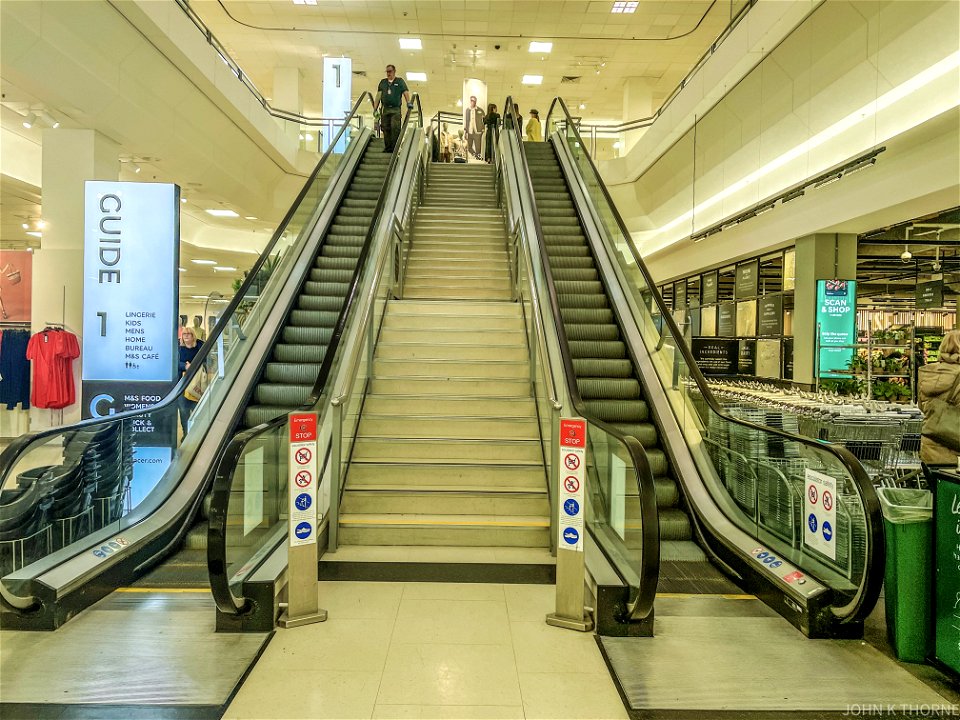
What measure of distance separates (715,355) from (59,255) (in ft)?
34.0

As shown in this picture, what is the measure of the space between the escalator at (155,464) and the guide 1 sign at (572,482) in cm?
201

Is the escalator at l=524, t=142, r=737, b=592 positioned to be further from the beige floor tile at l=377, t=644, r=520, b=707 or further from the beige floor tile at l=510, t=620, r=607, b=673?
the beige floor tile at l=377, t=644, r=520, b=707

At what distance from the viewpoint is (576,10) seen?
13.3 metres

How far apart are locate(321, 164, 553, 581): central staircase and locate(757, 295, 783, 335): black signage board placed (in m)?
4.92

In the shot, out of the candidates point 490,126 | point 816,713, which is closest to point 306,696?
point 816,713

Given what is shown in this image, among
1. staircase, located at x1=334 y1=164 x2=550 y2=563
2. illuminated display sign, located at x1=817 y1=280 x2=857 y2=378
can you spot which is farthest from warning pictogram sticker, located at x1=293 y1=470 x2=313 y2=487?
illuminated display sign, located at x1=817 y1=280 x2=857 y2=378

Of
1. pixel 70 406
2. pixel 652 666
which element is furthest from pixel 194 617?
pixel 70 406

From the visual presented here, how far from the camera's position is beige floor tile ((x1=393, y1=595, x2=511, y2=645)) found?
3242mm

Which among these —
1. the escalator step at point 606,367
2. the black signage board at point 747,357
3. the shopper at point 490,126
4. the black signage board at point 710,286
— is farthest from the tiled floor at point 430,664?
the shopper at point 490,126

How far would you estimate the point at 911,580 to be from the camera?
3.01 metres

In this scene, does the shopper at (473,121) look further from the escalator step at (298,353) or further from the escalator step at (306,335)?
the escalator step at (298,353)

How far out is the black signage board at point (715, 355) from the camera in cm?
1162

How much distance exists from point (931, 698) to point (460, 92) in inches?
766

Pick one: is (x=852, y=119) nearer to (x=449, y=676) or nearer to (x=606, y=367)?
(x=606, y=367)
